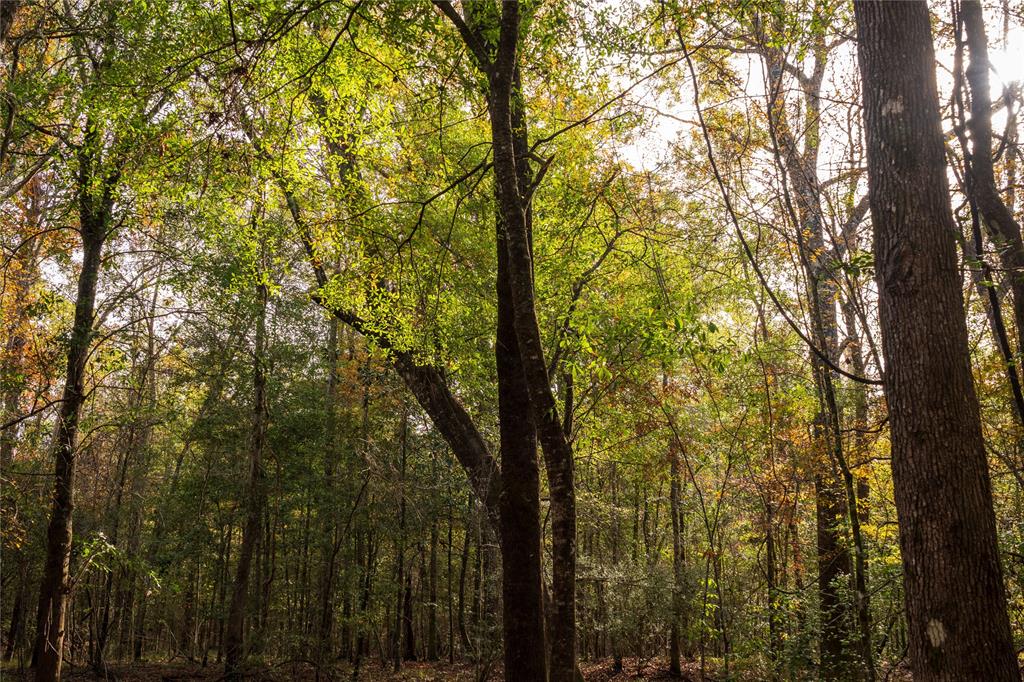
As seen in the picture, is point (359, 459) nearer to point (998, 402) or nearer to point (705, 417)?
point (705, 417)

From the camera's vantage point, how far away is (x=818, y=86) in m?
11.8

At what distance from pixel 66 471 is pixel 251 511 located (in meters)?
5.46

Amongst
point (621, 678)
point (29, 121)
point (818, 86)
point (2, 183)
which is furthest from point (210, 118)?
point (621, 678)

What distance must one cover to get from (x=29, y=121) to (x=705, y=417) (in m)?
15.6

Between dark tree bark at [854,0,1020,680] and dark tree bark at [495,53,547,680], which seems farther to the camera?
dark tree bark at [495,53,547,680]

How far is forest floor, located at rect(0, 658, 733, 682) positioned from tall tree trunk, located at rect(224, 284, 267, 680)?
0.86 m

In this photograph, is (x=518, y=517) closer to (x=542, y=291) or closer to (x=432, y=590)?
(x=542, y=291)

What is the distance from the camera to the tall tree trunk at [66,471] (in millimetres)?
7469

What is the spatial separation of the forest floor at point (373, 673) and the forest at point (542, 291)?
21 cm

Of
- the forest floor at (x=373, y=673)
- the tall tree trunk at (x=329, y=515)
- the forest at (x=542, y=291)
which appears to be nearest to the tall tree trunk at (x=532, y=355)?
the forest at (x=542, y=291)

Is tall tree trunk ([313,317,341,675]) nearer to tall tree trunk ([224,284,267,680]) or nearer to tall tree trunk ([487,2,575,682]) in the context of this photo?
tall tree trunk ([224,284,267,680])

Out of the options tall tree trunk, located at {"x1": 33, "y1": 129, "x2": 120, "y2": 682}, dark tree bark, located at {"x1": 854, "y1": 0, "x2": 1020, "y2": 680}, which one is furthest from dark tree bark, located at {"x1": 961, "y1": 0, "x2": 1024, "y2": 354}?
tall tree trunk, located at {"x1": 33, "y1": 129, "x2": 120, "y2": 682}

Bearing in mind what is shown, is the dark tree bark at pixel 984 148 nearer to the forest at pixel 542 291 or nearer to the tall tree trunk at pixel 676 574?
the forest at pixel 542 291

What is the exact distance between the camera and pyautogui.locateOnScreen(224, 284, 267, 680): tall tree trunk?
40.5ft
